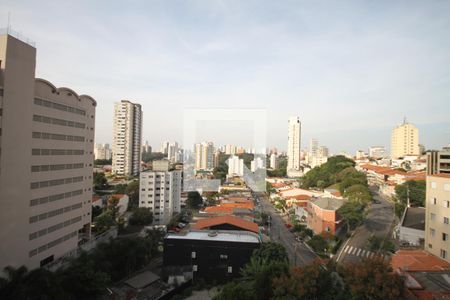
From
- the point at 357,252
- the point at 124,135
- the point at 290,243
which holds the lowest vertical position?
the point at 290,243

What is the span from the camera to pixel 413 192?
11.9 meters

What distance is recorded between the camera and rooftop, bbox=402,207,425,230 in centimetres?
906

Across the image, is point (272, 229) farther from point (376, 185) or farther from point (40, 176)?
point (376, 185)

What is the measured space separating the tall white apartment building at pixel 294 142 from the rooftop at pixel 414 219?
68.6 feet

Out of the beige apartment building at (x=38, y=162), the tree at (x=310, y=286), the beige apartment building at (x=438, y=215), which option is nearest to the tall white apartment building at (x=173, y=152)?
the beige apartment building at (x=38, y=162)

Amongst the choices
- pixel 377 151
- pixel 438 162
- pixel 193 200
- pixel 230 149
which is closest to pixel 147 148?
pixel 230 149

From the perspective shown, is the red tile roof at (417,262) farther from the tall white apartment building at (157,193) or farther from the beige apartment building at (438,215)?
the tall white apartment building at (157,193)

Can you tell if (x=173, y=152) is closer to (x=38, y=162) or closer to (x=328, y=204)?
(x=328, y=204)

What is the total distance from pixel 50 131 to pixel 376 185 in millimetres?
21163

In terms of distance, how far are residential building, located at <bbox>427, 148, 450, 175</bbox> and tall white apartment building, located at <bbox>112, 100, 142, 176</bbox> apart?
20794mm

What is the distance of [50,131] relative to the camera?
683 cm

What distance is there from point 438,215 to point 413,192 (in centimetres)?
586

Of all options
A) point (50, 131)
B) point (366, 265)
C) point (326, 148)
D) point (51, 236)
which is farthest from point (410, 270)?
point (326, 148)

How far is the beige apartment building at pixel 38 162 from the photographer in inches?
216
